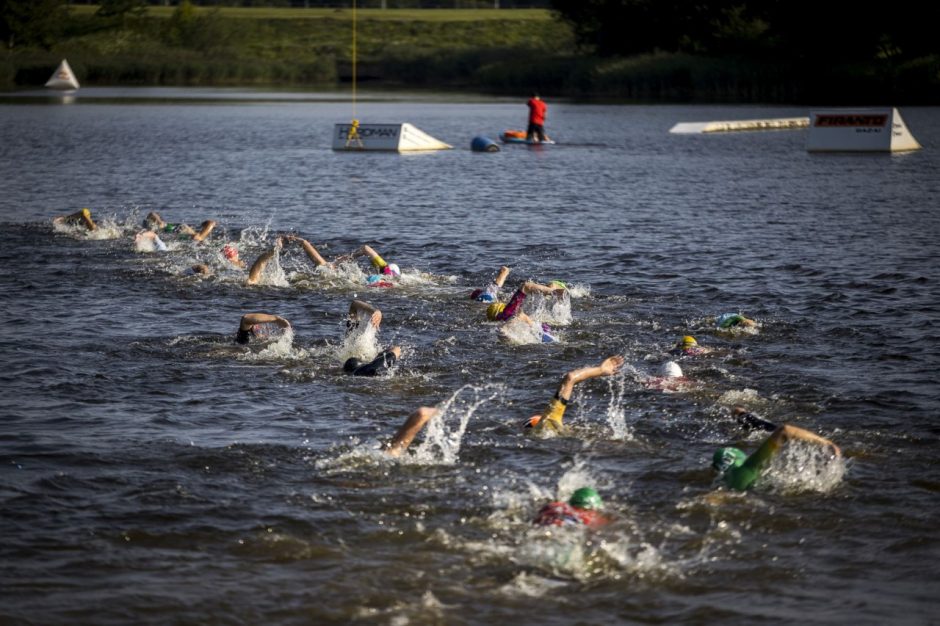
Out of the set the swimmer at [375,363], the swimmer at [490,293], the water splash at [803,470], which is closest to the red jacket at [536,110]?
the swimmer at [490,293]

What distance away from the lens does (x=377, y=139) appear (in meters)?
54.5

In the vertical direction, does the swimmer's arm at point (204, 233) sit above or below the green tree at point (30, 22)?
below

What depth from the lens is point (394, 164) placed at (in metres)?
50.2

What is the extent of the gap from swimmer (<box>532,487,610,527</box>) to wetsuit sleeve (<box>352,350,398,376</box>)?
202 inches

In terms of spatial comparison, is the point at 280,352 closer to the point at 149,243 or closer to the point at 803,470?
the point at 803,470

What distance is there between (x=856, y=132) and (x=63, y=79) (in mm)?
68165

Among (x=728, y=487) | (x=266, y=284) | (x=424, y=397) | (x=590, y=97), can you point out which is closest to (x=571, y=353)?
(x=424, y=397)

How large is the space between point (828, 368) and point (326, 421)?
22.9 feet

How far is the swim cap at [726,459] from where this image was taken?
12.6 m

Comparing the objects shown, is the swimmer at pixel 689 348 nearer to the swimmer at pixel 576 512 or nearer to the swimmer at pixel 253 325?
the swimmer at pixel 253 325

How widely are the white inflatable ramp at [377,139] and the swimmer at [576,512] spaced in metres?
43.9

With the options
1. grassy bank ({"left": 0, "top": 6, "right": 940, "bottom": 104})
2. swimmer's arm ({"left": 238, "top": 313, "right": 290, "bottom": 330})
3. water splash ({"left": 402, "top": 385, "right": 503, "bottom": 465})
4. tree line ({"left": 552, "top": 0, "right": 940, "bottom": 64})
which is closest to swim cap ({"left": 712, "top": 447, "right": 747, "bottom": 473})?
water splash ({"left": 402, "top": 385, "right": 503, "bottom": 465})

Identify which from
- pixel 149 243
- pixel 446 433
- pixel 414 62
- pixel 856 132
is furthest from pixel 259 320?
pixel 414 62

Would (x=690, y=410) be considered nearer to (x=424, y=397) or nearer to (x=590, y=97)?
(x=424, y=397)
